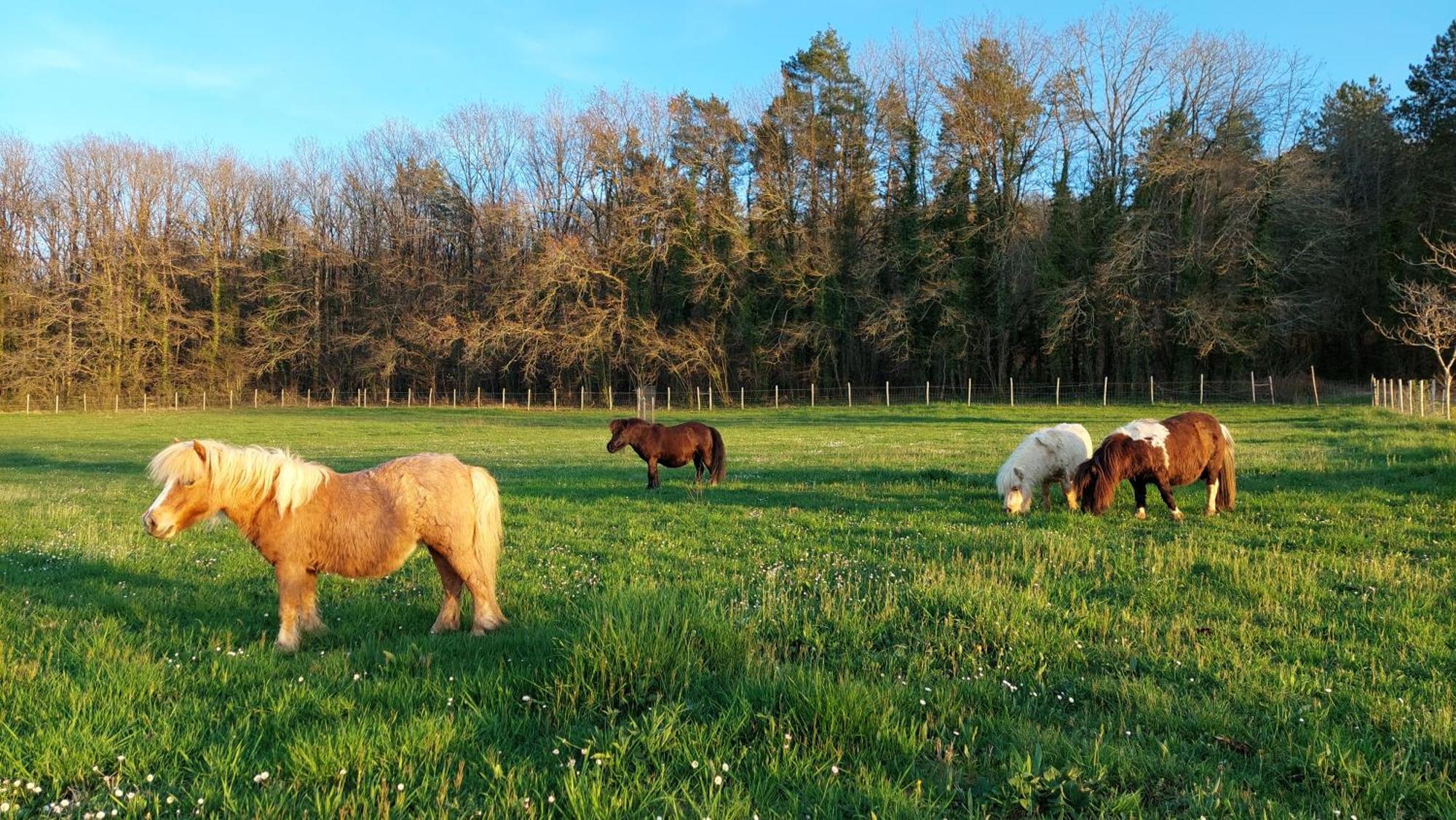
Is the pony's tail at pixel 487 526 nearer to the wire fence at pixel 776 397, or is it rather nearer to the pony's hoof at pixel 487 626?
the pony's hoof at pixel 487 626

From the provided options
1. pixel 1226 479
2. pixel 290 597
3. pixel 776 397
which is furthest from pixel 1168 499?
pixel 776 397

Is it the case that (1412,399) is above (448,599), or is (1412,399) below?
above

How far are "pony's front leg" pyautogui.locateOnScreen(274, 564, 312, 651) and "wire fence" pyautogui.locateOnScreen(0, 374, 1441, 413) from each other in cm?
3418

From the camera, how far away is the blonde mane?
543 centimetres

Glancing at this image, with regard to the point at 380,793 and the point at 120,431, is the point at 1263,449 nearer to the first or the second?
the point at 380,793

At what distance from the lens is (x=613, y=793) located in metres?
3.16

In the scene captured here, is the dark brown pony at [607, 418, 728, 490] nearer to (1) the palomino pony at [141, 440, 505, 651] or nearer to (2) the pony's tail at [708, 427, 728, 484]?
(2) the pony's tail at [708, 427, 728, 484]

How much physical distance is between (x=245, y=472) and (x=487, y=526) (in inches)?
68.5

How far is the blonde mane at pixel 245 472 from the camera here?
5430 mm

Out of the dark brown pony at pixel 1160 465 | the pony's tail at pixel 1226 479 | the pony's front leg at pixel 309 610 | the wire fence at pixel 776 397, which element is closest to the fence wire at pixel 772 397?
the wire fence at pixel 776 397

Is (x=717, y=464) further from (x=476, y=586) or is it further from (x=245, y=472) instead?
(x=245, y=472)

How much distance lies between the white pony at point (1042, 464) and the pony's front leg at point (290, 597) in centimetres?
975

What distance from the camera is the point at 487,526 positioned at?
6.08 meters

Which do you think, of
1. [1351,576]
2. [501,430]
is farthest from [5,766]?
[501,430]
